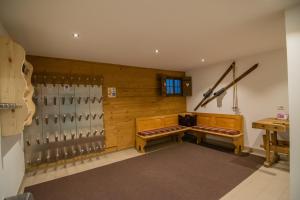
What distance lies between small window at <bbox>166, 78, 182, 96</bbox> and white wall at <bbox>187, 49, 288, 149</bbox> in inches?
48.6

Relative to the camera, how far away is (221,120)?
4.60 metres

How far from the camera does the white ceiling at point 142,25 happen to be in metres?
1.68

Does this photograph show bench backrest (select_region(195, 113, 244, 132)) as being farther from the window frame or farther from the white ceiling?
the white ceiling

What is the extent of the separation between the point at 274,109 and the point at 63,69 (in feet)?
16.0

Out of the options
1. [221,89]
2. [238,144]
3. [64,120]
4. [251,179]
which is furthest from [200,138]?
→ [64,120]

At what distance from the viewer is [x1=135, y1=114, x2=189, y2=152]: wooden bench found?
422 cm

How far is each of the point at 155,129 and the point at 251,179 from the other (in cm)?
262

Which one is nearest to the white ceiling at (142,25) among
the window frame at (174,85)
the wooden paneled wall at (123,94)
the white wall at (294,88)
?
the white wall at (294,88)

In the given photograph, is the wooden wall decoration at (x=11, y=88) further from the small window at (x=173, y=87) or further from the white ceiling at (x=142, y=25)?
the small window at (x=173, y=87)

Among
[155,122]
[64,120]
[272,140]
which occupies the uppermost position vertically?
[64,120]

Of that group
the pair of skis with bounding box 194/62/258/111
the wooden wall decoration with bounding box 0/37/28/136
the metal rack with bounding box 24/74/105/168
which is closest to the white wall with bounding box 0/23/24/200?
the wooden wall decoration with bounding box 0/37/28/136

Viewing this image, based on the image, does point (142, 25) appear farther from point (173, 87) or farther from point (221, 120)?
point (221, 120)

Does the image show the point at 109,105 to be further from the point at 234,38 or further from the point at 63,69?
the point at 234,38

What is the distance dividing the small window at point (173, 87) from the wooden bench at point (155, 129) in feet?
2.54
